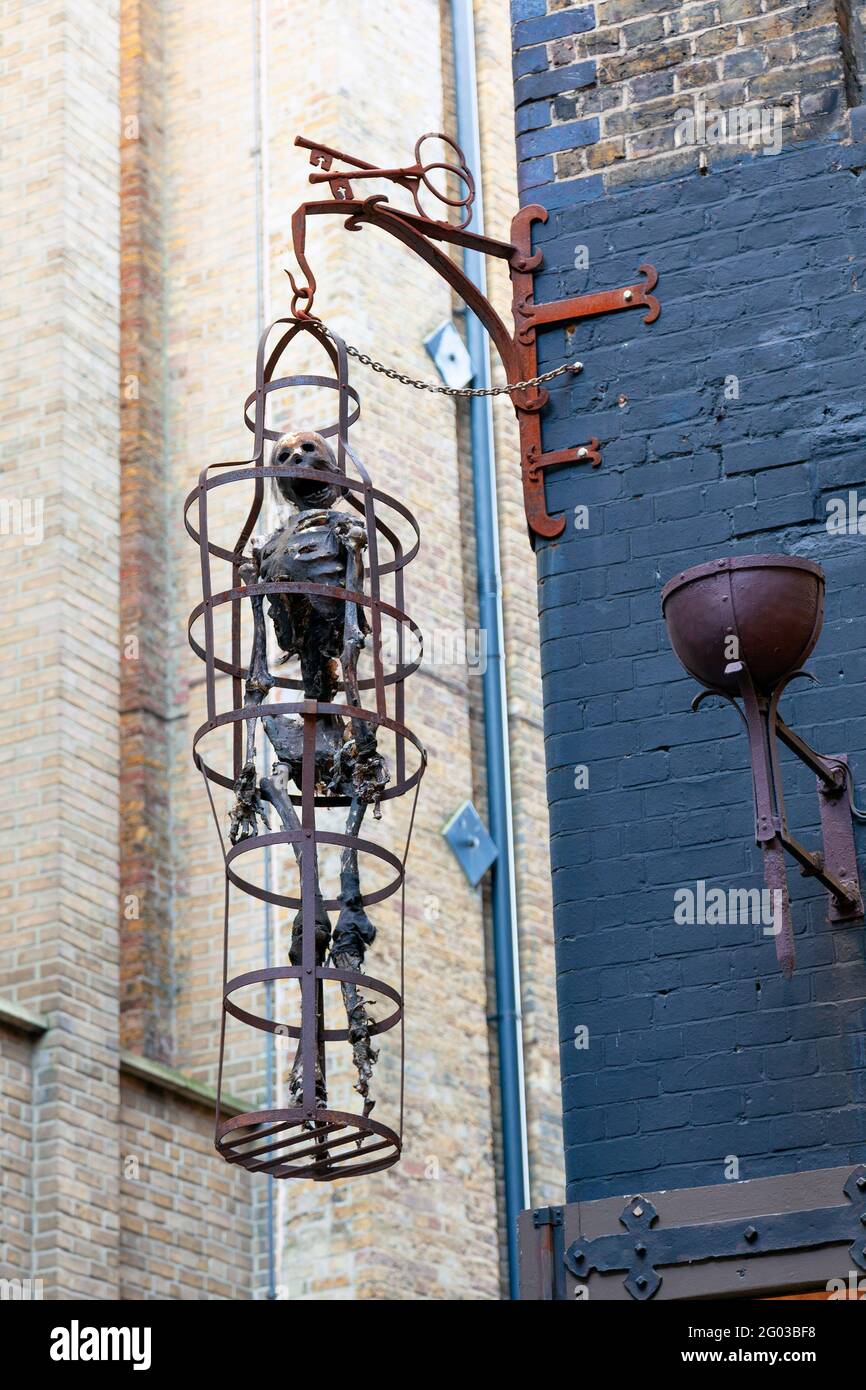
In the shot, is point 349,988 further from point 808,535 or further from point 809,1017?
point 808,535

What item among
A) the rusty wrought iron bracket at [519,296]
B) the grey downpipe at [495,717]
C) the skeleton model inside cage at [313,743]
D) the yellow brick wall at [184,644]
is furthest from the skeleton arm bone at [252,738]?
the grey downpipe at [495,717]

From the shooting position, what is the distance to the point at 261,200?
1554cm

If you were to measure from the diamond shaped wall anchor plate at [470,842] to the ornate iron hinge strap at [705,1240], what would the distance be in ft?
24.6

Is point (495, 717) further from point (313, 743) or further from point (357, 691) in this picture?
point (313, 743)

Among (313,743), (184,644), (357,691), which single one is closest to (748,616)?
(357,691)

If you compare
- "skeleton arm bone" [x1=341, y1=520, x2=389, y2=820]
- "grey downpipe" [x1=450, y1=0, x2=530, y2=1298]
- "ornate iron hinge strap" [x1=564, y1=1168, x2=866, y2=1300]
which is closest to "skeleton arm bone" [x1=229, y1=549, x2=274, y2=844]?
"skeleton arm bone" [x1=341, y1=520, x2=389, y2=820]

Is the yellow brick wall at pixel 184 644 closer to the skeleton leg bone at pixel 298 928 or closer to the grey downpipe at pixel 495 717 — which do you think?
the grey downpipe at pixel 495 717

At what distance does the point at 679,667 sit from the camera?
26.3ft

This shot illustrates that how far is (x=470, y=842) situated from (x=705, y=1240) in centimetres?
778

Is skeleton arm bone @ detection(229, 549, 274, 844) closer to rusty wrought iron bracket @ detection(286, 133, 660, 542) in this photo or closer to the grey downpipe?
rusty wrought iron bracket @ detection(286, 133, 660, 542)

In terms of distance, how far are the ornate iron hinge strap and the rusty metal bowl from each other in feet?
4.64

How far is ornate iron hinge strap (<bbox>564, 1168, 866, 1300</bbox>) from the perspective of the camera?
696cm
